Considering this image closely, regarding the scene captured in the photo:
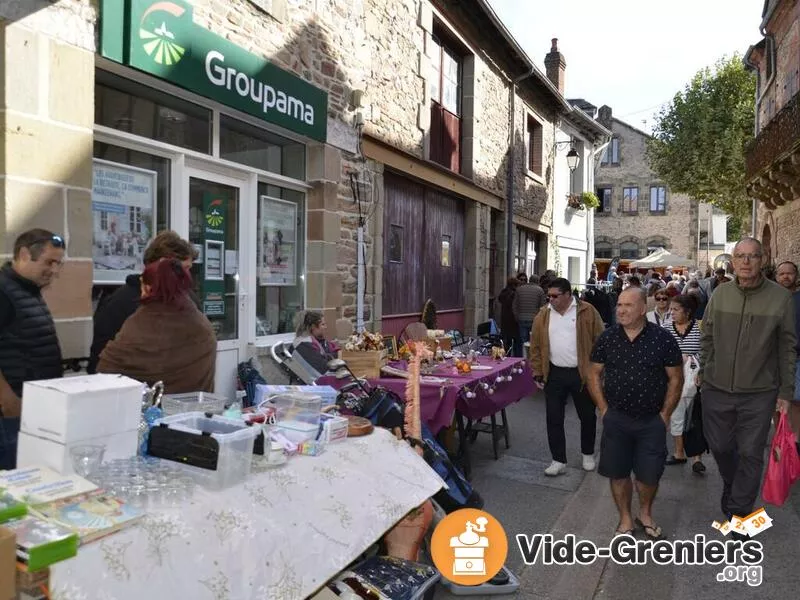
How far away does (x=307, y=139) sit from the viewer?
7227mm

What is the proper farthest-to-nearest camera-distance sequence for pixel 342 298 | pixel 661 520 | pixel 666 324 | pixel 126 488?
pixel 342 298
pixel 666 324
pixel 661 520
pixel 126 488

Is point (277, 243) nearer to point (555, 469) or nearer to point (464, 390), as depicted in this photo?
point (464, 390)

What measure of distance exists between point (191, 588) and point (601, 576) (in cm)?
265

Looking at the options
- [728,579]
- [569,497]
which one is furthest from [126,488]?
[569,497]

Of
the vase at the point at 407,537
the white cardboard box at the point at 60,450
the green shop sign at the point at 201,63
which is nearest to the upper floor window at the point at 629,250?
the green shop sign at the point at 201,63

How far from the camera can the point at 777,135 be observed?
500 inches

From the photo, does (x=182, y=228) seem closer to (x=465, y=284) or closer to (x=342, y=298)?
(x=342, y=298)

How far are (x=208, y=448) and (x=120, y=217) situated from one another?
10.9 feet

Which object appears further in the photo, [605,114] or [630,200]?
[630,200]

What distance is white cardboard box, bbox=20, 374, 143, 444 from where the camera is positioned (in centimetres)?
221

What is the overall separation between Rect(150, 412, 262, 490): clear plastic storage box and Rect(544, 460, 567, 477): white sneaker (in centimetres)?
360

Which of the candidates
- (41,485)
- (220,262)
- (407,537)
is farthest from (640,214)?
(41,485)

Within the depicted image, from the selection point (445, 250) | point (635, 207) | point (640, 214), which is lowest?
point (445, 250)

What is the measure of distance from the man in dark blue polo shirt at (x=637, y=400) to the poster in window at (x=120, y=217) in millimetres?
3425
